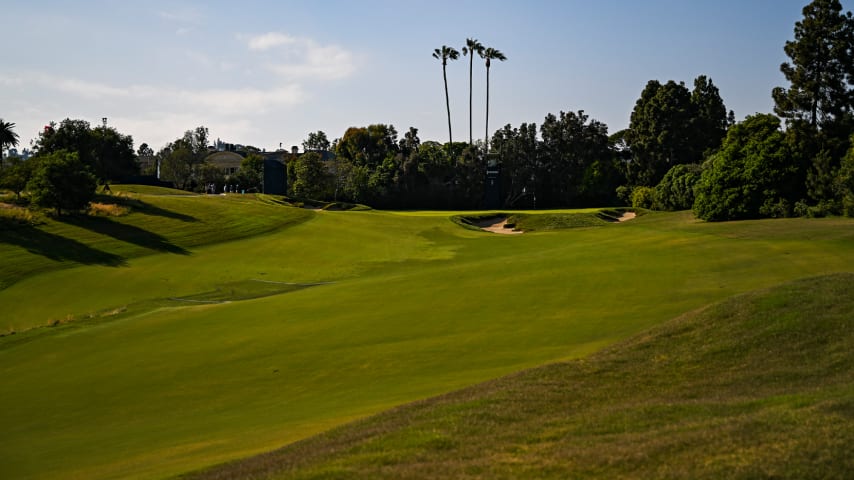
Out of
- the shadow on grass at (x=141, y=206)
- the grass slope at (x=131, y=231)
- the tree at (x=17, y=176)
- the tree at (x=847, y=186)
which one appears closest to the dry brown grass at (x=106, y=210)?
the grass slope at (x=131, y=231)

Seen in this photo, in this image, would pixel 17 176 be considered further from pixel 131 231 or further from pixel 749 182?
pixel 749 182

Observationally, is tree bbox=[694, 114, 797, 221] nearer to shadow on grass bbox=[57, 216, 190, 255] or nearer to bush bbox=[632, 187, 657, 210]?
bush bbox=[632, 187, 657, 210]

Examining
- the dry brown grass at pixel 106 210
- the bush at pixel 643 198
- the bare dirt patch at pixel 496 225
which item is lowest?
the bare dirt patch at pixel 496 225

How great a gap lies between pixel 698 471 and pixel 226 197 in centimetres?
6259

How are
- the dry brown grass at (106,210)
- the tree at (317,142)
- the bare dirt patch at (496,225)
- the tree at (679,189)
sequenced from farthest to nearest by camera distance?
the tree at (317,142), the tree at (679,189), the bare dirt patch at (496,225), the dry brown grass at (106,210)

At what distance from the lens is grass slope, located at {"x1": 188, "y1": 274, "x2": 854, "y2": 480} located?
8.34 m

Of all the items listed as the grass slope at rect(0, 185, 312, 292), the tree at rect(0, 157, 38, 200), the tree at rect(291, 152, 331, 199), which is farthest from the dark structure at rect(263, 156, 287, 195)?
the tree at rect(0, 157, 38, 200)

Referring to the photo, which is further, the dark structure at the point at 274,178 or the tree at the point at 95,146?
the dark structure at the point at 274,178

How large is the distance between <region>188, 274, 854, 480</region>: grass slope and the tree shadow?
32826 millimetres

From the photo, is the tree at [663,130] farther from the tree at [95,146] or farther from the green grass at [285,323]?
the tree at [95,146]

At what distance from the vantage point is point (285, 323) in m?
25.3

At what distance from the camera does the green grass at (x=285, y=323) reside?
15203 mm

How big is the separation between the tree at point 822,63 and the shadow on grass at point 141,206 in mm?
42632

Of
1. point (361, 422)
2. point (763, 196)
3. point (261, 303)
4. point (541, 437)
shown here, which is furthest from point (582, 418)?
point (763, 196)
